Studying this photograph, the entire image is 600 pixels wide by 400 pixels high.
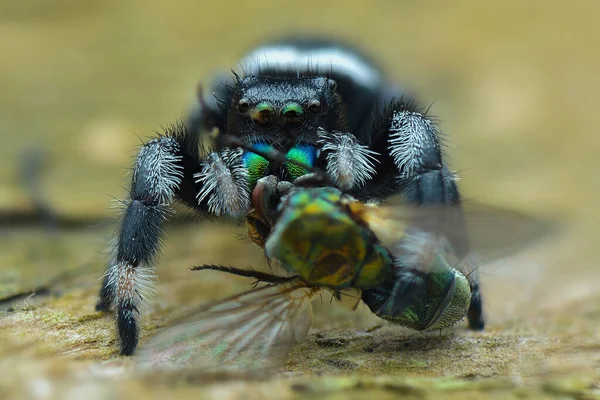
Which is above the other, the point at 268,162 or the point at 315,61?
the point at 315,61

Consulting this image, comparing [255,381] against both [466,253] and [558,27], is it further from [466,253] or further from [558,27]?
[558,27]

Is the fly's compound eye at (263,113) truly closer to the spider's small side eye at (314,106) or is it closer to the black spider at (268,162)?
the black spider at (268,162)

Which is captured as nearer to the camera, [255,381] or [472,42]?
[255,381]

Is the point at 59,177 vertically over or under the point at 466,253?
over

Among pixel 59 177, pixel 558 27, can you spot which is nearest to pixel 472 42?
pixel 558 27

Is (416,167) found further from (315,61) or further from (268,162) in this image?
(315,61)

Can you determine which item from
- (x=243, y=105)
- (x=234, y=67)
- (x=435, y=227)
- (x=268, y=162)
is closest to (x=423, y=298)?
(x=435, y=227)
